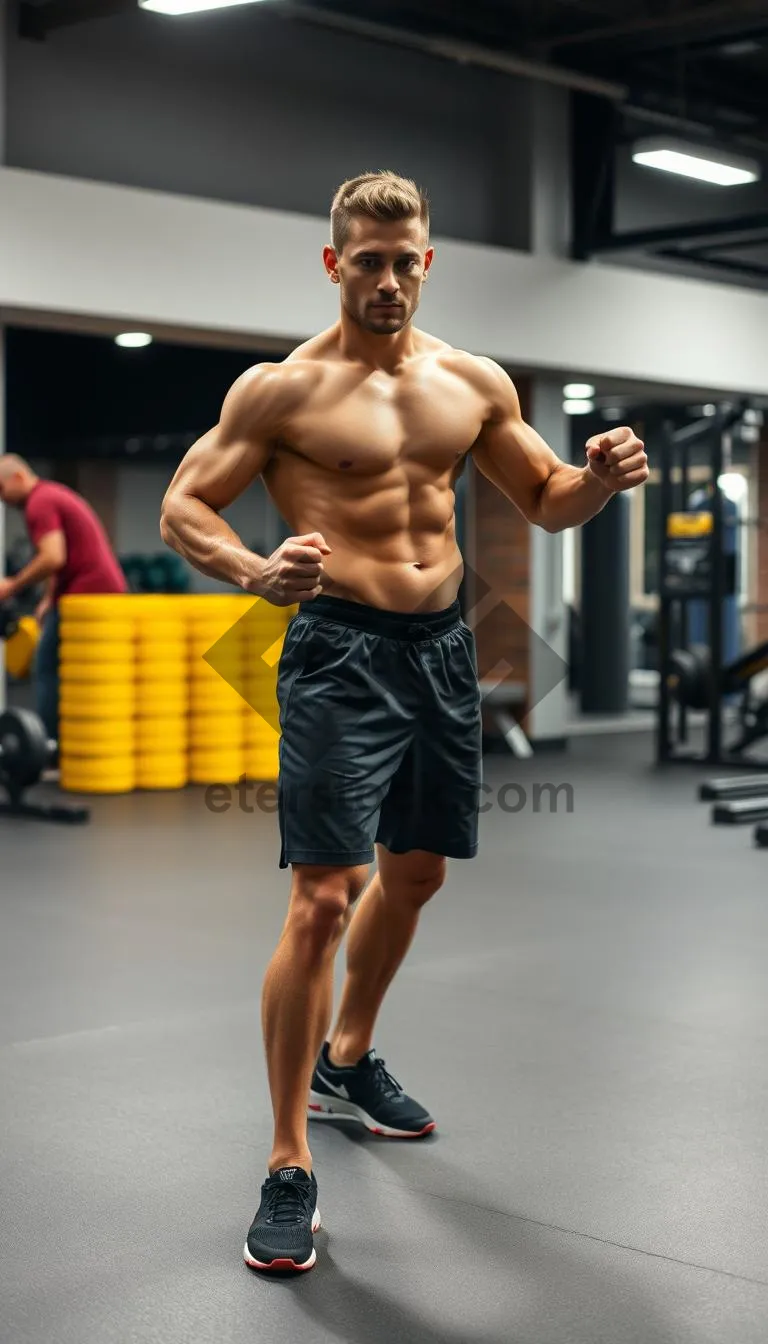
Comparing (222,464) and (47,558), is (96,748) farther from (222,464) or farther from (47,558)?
(222,464)

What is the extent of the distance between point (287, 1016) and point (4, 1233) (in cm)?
49

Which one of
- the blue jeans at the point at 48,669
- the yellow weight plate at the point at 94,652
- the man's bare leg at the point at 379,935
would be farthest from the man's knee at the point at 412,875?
the blue jeans at the point at 48,669

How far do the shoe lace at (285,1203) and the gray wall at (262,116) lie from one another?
575cm

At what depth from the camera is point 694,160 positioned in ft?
26.2

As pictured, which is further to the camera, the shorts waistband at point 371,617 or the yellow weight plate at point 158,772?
the yellow weight plate at point 158,772

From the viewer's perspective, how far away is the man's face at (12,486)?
264 inches

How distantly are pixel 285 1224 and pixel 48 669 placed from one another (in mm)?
5162

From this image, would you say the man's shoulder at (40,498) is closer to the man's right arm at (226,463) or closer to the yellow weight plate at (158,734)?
the yellow weight plate at (158,734)

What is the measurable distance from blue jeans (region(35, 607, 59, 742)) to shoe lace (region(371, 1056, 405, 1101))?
457cm

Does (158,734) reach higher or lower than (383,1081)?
higher

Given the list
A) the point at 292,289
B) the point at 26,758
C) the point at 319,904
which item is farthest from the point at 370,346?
the point at 292,289

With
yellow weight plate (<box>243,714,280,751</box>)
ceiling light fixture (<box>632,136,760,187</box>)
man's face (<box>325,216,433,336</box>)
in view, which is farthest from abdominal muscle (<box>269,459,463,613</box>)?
ceiling light fixture (<box>632,136,760,187</box>)

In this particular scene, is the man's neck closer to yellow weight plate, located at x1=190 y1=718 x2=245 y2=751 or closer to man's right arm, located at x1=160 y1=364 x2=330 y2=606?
man's right arm, located at x1=160 y1=364 x2=330 y2=606

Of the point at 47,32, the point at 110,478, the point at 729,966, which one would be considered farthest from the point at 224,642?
the point at 110,478
